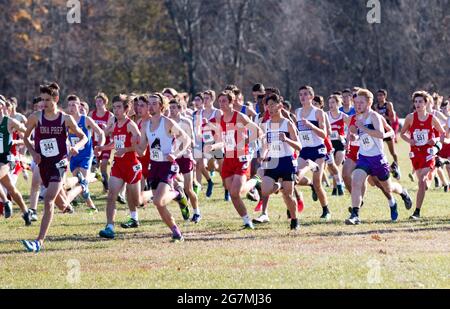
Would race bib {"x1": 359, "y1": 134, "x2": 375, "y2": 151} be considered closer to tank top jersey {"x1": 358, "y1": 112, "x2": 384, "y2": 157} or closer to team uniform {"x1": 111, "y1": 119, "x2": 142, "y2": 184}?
tank top jersey {"x1": 358, "y1": 112, "x2": 384, "y2": 157}

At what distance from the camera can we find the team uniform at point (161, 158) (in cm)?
1338

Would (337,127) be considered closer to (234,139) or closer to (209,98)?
(209,98)

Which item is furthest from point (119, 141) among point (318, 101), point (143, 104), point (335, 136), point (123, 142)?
point (335, 136)

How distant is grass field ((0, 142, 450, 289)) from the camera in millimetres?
10375

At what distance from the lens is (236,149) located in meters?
14.6

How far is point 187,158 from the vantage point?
16.2 metres

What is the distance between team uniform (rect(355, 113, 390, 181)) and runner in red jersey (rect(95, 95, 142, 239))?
3.23m

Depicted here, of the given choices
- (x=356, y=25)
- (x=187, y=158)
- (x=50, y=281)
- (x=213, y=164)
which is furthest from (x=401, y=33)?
(x=50, y=281)

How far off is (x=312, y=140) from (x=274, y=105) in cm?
262

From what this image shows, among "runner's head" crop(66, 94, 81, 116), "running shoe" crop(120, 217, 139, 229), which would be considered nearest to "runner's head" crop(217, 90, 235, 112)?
"running shoe" crop(120, 217, 139, 229)

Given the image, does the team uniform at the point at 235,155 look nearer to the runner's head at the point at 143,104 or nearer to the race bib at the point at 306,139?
the runner's head at the point at 143,104

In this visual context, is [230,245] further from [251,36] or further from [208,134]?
[251,36]

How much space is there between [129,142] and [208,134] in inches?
189

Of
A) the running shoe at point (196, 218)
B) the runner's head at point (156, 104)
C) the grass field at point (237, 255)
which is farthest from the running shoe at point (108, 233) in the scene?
the running shoe at point (196, 218)
